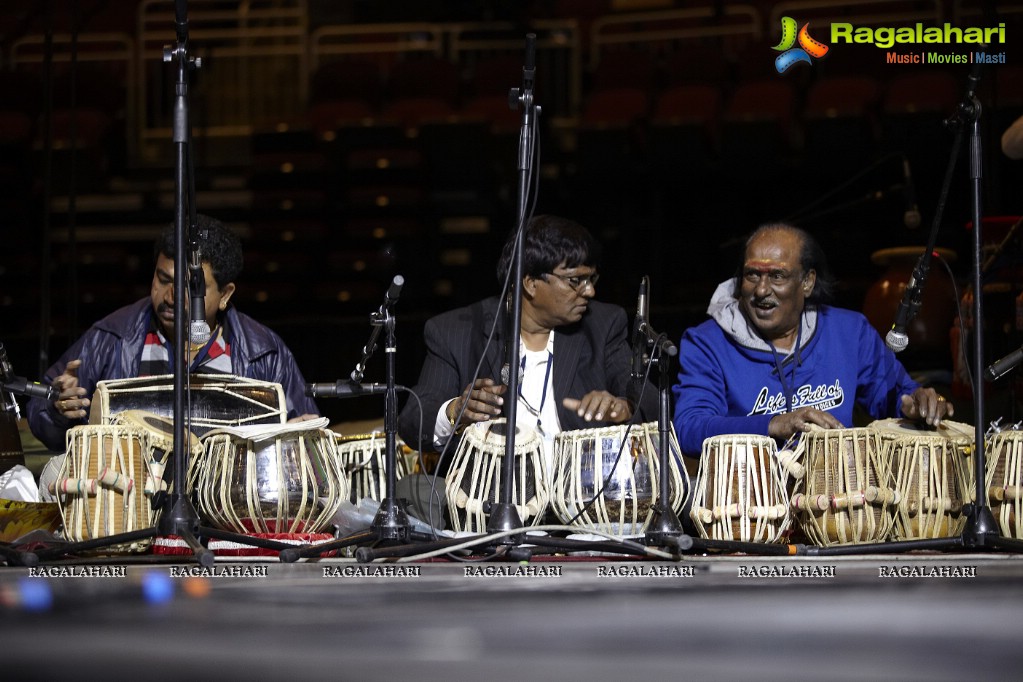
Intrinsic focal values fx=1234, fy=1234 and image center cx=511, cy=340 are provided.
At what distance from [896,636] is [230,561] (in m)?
2.03

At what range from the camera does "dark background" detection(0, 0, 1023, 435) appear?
24.2ft

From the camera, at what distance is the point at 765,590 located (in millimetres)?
2041

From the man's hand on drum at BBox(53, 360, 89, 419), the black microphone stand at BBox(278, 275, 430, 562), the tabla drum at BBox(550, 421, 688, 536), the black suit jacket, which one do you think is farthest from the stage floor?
the black suit jacket

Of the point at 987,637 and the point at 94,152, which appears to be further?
the point at 94,152

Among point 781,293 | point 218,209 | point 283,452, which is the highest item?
point 218,209

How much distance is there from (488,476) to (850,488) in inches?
40.0

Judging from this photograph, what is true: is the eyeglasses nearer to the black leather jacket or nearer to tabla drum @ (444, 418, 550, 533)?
tabla drum @ (444, 418, 550, 533)

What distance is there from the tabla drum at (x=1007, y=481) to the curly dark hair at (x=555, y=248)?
54.5 inches

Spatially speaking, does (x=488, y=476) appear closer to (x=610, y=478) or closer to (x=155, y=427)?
(x=610, y=478)

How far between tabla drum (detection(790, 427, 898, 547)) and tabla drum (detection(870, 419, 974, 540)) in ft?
0.10

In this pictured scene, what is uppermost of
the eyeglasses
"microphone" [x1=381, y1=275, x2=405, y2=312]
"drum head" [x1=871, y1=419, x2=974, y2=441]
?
the eyeglasses

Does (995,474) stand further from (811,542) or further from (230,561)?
(230,561)

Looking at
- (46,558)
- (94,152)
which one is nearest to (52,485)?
(46,558)

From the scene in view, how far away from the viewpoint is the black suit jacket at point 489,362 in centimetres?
405
